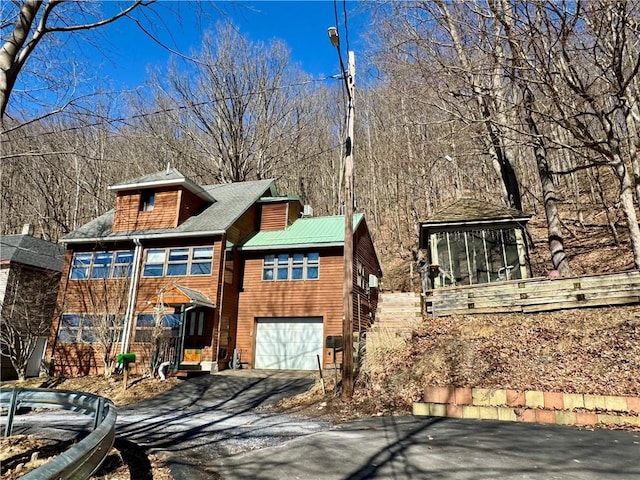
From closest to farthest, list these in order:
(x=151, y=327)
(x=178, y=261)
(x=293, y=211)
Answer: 1. (x=151, y=327)
2. (x=178, y=261)
3. (x=293, y=211)

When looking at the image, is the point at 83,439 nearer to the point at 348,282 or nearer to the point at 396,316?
the point at 348,282

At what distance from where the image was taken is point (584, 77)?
13.6 metres

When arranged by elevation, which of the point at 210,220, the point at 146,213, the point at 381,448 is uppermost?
the point at 146,213

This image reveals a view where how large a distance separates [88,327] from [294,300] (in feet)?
30.1

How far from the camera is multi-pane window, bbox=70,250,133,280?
60.6 feet

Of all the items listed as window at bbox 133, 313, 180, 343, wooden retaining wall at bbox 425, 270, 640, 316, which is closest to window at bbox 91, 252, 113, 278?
window at bbox 133, 313, 180, 343

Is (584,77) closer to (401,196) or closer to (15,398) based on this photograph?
(15,398)

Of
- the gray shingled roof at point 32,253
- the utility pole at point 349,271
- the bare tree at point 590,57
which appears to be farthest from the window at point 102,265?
the bare tree at point 590,57

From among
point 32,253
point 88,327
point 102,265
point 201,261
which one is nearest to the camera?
point 201,261

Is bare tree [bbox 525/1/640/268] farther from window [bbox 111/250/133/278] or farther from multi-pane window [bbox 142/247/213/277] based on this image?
window [bbox 111/250/133/278]

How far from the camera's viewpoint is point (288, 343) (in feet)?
57.2

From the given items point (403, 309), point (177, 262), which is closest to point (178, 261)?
point (177, 262)

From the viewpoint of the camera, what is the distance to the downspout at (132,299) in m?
17.0

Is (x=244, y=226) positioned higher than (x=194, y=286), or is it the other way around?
(x=244, y=226)
